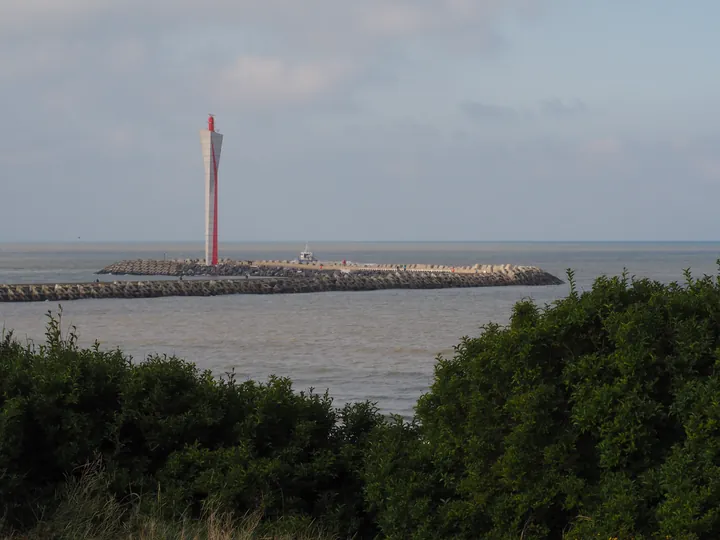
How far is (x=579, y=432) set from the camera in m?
6.11

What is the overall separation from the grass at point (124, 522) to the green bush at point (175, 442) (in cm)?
10

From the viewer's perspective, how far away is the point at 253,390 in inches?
312

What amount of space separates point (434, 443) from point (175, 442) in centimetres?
218

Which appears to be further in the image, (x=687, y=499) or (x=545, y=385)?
(x=545, y=385)

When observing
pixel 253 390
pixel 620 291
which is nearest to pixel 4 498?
pixel 253 390

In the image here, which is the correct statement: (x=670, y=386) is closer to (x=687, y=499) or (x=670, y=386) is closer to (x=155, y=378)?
(x=687, y=499)

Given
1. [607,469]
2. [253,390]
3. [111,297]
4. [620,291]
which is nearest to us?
[607,469]

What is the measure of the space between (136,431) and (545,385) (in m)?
3.46

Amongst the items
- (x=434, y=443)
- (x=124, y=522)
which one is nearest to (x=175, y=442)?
(x=124, y=522)

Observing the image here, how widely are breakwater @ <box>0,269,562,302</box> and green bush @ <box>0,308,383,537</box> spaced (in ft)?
171

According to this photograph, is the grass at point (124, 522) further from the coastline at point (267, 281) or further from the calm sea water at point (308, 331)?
the coastline at point (267, 281)

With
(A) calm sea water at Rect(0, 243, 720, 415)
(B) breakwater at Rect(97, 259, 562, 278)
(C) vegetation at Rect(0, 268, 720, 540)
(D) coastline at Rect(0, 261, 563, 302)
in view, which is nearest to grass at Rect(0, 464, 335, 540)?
(C) vegetation at Rect(0, 268, 720, 540)

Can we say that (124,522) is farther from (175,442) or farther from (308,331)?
(308,331)

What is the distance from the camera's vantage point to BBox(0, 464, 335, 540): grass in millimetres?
6543
